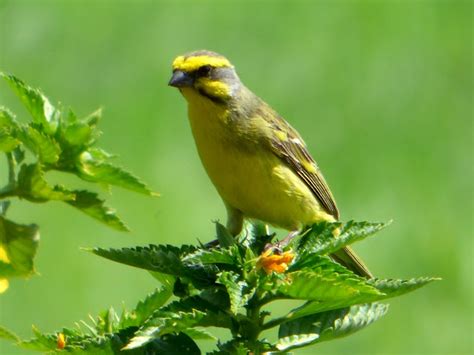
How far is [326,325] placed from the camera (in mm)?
2383

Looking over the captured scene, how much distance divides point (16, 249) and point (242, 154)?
2088 mm

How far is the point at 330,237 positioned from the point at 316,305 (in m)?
0.24

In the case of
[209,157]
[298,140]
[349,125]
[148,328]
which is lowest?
[148,328]

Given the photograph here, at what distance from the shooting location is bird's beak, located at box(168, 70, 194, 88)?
4227 millimetres

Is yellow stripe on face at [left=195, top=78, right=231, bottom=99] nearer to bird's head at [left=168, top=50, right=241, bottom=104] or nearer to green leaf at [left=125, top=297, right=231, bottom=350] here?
bird's head at [left=168, top=50, right=241, bottom=104]

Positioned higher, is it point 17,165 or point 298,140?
point 298,140

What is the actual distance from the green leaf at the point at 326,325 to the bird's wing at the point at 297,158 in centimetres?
215

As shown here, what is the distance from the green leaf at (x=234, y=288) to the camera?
7.27ft

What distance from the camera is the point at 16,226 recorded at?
230 centimetres

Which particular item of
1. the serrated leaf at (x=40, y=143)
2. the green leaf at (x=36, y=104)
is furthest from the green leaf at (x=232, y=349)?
the green leaf at (x=36, y=104)

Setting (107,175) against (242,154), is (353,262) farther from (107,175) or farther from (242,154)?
(107,175)

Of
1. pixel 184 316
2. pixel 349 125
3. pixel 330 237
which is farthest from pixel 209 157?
pixel 349 125

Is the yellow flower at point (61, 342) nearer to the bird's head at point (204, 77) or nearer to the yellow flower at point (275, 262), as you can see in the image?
the yellow flower at point (275, 262)

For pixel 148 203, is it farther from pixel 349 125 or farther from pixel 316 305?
pixel 316 305
